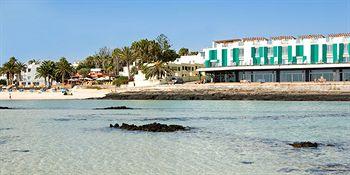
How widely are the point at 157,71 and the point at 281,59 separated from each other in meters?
22.3

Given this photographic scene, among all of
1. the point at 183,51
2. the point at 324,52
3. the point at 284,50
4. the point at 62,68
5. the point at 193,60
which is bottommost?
the point at 62,68

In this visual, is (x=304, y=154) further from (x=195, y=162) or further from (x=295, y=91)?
(x=295, y=91)

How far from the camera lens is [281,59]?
272 ft

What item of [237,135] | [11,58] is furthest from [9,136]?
[11,58]

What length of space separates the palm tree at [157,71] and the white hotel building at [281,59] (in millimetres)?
7414

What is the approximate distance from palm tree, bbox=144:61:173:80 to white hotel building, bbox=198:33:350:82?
7414mm

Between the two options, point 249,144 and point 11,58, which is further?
point 11,58

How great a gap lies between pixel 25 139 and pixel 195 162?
8520 millimetres

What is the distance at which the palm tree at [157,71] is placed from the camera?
292 feet

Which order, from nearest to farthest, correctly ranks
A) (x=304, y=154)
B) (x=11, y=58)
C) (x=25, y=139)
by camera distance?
(x=304, y=154), (x=25, y=139), (x=11, y=58)

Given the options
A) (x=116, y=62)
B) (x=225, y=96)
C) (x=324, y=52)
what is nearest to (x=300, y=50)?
(x=324, y=52)

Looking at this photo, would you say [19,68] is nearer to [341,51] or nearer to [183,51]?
[183,51]

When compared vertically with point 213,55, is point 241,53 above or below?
above

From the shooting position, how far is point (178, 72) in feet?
338
